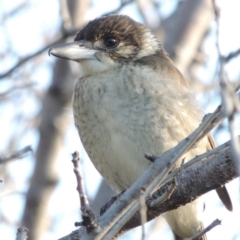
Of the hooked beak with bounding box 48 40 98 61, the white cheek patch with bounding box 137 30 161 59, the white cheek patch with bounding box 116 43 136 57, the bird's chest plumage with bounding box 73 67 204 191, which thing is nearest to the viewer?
the bird's chest plumage with bounding box 73 67 204 191

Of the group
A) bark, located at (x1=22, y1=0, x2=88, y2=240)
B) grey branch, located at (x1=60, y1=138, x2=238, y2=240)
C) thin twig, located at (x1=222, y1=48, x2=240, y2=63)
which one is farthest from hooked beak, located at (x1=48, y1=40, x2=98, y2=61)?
thin twig, located at (x1=222, y1=48, x2=240, y2=63)

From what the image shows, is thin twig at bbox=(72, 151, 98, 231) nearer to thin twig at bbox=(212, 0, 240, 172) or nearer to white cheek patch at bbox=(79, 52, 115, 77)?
thin twig at bbox=(212, 0, 240, 172)

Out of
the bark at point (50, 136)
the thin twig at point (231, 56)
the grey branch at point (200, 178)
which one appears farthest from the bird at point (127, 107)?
the thin twig at point (231, 56)

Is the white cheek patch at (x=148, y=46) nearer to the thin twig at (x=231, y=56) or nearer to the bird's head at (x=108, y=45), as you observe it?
the bird's head at (x=108, y=45)

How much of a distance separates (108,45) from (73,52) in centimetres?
32

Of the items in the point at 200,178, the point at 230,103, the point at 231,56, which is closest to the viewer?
the point at 230,103

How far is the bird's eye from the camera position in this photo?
5121 mm

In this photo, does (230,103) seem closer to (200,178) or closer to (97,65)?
(200,178)

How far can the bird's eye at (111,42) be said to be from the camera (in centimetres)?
512

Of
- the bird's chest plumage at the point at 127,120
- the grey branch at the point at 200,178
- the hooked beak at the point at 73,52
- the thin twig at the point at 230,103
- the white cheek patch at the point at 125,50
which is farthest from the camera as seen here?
the white cheek patch at the point at 125,50

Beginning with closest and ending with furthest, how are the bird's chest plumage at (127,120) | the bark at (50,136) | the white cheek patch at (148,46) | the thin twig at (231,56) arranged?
1. the thin twig at (231,56)
2. the bird's chest plumage at (127,120)
3. the white cheek patch at (148,46)
4. the bark at (50,136)

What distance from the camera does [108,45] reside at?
16.8 feet

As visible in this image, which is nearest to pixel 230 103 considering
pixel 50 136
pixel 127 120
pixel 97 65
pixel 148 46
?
pixel 127 120

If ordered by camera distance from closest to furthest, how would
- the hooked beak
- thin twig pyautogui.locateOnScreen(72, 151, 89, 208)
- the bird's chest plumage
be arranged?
1. thin twig pyautogui.locateOnScreen(72, 151, 89, 208)
2. the bird's chest plumage
3. the hooked beak
